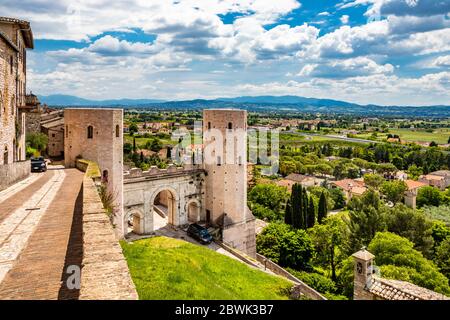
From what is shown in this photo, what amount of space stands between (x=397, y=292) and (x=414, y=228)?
26758 mm

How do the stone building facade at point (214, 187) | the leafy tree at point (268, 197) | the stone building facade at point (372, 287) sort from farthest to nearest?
1. the leafy tree at point (268, 197)
2. the stone building facade at point (214, 187)
3. the stone building facade at point (372, 287)

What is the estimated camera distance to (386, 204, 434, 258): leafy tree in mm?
36656

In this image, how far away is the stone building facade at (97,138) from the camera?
22188 millimetres

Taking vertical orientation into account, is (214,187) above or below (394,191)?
above

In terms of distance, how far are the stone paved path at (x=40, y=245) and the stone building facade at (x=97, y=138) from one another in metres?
8.71

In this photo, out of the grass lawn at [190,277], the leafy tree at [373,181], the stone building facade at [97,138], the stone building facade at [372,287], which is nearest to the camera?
the grass lawn at [190,277]

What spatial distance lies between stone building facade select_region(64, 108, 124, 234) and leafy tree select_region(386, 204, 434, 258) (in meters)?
30.3

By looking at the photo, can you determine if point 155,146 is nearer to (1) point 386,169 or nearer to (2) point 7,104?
(1) point 386,169

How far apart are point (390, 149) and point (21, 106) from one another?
128 metres

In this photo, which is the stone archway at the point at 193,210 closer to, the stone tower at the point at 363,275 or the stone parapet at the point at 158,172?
the stone parapet at the point at 158,172

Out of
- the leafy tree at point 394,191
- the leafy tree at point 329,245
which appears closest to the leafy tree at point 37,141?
the leafy tree at point 329,245

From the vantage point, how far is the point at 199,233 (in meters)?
27.1

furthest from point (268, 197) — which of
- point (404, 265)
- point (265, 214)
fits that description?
point (404, 265)

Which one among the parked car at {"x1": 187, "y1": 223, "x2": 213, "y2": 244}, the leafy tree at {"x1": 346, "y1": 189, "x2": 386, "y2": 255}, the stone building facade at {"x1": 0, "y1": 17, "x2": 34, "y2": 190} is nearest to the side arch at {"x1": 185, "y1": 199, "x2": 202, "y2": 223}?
the parked car at {"x1": 187, "y1": 223, "x2": 213, "y2": 244}
